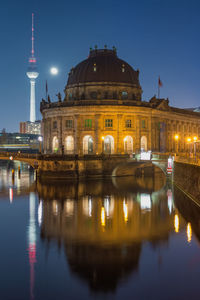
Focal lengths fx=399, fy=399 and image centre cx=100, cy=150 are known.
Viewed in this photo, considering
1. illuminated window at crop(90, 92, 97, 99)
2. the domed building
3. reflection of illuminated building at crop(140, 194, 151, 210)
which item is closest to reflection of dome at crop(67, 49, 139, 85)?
the domed building

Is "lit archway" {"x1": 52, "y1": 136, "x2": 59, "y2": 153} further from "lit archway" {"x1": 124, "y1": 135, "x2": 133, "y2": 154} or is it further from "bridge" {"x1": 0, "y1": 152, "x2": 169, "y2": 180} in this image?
"lit archway" {"x1": 124, "y1": 135, "x2": 133, "y2": 154}

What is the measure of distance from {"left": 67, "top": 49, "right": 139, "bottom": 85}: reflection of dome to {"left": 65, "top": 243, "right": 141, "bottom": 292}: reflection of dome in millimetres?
78005

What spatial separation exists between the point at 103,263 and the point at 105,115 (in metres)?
70.5

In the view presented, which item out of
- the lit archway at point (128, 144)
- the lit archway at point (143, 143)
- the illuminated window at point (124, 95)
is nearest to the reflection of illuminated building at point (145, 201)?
the lit archway at point (128, 144)

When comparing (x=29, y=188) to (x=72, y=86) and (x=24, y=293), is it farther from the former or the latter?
(x=24, y=293)

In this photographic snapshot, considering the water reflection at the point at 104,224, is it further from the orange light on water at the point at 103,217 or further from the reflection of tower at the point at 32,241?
the reflection of tower at the point at 32,241

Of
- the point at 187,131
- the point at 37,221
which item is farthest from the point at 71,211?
the point at 187,131

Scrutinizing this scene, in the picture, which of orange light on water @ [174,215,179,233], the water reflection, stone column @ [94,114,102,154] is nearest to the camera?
the water reflection

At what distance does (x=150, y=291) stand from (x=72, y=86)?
9058 centimetres

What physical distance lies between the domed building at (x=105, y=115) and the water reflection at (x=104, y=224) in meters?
24.1

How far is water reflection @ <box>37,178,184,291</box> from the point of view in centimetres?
3119

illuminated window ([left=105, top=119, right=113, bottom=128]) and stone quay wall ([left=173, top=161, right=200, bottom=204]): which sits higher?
illuminated window ([left=105, top=119, right=113, bottom=128])

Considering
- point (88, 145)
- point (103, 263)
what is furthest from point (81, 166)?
point (103, 263)

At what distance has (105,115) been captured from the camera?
3935 inches
